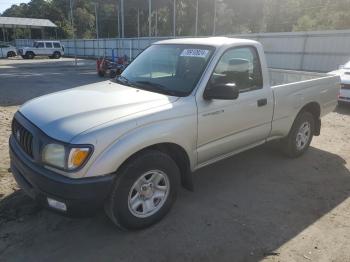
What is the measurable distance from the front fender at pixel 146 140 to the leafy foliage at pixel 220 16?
32.3m

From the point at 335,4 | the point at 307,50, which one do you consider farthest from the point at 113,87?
the point at 335,4

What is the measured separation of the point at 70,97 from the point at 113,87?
1.87 feet

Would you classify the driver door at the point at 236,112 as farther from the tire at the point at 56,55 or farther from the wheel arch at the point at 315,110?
the tire at the point at 56,55

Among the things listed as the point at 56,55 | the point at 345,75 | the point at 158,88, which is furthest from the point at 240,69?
the point at 56,55

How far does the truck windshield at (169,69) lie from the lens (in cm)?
385

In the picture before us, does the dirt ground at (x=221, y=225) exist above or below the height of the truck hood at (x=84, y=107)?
below

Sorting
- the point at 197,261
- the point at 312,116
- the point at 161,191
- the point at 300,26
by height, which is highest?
the point at 300,26

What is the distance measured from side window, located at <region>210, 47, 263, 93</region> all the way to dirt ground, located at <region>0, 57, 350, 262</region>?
4.44ft

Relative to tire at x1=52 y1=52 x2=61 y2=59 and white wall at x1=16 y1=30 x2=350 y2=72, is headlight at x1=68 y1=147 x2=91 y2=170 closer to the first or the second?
white wall at x1=16 y1=30 x2=350 y2=72

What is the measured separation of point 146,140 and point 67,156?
0.71m

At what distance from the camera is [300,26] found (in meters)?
45.2

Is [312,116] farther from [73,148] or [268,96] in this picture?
[73,148]

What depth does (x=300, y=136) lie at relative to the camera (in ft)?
18.3

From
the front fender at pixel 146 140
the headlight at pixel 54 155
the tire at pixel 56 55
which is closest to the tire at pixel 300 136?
the front fender at pixel 146 140
